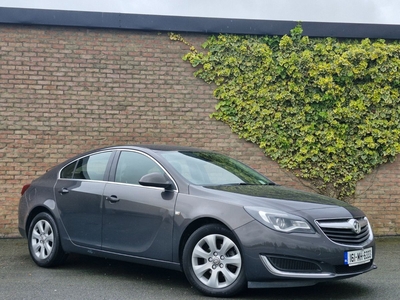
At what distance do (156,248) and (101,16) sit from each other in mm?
5662

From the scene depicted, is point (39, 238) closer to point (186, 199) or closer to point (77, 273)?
point (77, 273)

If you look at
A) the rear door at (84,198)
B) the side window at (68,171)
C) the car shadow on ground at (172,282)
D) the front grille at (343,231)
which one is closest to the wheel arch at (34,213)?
the rear door at (84,198)

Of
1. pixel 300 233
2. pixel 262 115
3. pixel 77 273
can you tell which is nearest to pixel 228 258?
pixel 300 233

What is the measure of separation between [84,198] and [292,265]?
2.78m

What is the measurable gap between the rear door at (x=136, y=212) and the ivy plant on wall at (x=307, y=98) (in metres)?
4.12

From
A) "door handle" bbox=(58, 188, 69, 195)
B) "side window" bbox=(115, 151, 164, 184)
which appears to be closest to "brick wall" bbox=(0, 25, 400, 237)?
"door handle" bbox=(58, 188, 69, 195)

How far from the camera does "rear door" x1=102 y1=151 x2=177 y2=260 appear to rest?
271 inches

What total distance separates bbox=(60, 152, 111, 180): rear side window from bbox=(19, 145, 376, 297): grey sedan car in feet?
0.05

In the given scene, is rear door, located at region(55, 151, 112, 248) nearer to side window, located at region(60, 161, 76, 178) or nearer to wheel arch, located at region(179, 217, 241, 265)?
side window, located at region(60, 161, 76, 178)

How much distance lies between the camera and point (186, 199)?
6.76 m

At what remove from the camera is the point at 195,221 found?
21.7 feet

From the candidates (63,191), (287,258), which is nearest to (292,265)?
(287,258)

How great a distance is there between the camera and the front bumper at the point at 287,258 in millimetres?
6086

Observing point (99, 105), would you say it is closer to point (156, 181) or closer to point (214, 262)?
point (156, 181)
